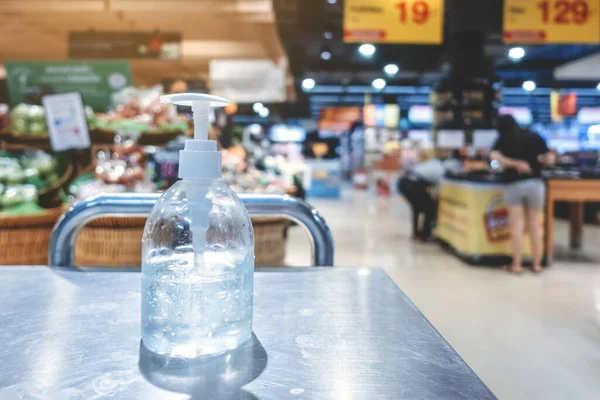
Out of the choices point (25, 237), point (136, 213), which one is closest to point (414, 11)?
point (25, 237)

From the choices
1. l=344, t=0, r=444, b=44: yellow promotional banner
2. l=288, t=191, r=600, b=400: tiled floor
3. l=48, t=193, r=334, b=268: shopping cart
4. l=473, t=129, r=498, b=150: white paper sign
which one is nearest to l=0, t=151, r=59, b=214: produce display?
l=48, t=193, r=334, b=268: shopping cart

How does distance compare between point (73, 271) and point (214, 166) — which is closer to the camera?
point (214, 166)

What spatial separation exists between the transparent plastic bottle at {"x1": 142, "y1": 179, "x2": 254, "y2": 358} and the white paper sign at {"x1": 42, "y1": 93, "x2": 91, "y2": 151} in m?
3.36

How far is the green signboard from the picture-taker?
398cm

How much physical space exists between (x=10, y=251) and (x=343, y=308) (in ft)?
Answer: 9.06

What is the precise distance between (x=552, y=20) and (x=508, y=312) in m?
3.98

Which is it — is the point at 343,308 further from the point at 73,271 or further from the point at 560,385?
the point at 560,385

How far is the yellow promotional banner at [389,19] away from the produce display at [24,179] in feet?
12.0

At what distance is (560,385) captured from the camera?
8.43ft

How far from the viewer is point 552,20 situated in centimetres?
613

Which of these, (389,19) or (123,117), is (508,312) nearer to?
(123,117)

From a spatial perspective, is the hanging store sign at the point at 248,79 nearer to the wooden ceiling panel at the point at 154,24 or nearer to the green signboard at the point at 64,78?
the wooden ceiling panel at the point at 154,24

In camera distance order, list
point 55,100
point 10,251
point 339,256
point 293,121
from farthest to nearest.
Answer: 1. point 293,121
2. point 339,256
3. point 55,100
4. point 10,251

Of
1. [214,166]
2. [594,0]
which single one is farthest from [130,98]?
[594,0]
